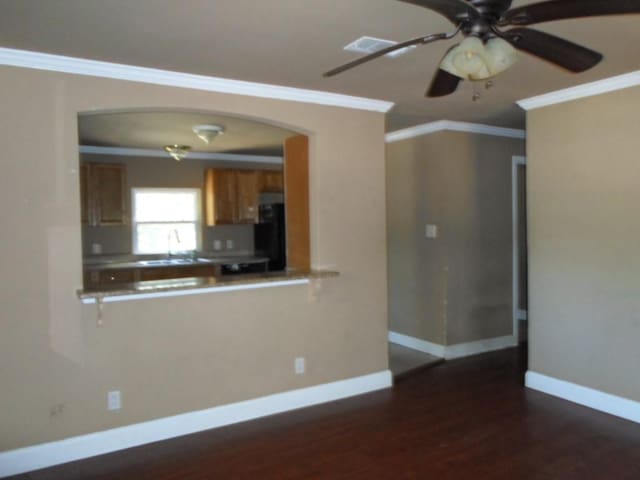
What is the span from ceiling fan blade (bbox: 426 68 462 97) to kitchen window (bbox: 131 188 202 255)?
4.94 metres

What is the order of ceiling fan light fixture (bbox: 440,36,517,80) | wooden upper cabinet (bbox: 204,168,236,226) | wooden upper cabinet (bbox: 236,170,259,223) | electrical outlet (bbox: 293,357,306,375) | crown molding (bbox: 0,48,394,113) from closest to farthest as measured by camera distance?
ceiling fan light fixture (bbox: 440,36,517,80), crown molding (bbox: 0,48,394,113), electrical outlet (bbox: 293,357,306,375), wooden upper cabinet (bbox: 204,168,236,226), wooden upper cabinet (bbox: 236,170,259,223)

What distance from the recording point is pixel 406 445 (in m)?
3.12

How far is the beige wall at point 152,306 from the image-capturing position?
9.21ft

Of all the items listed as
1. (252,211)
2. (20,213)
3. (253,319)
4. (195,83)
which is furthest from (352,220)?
(252,211)

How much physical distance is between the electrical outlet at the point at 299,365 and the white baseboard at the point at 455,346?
1846 mm

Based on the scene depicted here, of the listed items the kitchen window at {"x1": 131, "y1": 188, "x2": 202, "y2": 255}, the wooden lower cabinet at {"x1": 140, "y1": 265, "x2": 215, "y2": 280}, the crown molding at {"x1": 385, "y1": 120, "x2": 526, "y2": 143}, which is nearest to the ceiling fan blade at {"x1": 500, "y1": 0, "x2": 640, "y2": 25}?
the crown molding at {"x1": 385, "y1": 120, "x2": 526, "y2": 143}

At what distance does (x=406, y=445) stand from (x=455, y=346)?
210 centimetres

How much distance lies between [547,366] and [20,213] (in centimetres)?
385

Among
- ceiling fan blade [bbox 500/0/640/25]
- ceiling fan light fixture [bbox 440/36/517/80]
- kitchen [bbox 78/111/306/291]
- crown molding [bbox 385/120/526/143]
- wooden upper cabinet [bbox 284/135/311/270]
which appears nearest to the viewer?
ceiling fan blade [bbox 500/0/640/25]

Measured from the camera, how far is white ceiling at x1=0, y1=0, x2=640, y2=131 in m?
2.18

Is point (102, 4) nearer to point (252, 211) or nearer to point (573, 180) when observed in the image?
point (573, 180)

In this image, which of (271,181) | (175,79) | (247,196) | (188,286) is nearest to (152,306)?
(188,286)

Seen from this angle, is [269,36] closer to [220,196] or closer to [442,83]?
[442,83]

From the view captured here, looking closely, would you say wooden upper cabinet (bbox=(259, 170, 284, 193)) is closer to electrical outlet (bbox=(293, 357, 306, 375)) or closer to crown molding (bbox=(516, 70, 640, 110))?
electrical outlet (bbox=(293, 357, 306, 375))
